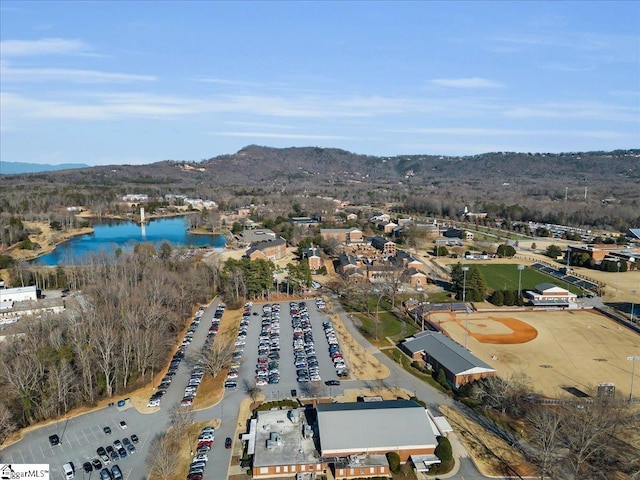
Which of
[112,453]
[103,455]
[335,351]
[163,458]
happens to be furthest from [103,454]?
[335,351]

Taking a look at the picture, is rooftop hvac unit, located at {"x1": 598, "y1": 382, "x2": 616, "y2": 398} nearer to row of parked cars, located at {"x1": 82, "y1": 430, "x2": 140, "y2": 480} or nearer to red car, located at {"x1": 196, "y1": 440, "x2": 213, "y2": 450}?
red car, located at {"x1": 196, "y1": 440, "x2": 213, "y2": 450}

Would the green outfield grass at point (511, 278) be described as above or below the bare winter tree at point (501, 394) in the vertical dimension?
above

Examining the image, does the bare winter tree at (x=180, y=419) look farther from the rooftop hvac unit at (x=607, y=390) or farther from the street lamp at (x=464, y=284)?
the street lamp at (x=464, y=284)

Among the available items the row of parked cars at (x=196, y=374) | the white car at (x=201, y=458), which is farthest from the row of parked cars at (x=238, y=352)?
the white car at (x=201, y=458)

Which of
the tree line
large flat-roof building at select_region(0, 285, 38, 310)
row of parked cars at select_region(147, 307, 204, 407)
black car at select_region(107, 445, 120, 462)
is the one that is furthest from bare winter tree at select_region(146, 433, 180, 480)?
large flat-roof building at select_region(0, 285, 38, 310)

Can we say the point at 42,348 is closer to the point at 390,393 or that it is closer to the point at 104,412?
the point at 104,412

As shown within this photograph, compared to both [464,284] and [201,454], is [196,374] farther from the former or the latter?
[464,284]
